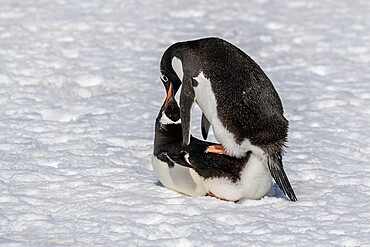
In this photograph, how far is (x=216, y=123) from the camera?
379 centimetres

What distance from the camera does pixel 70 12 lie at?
7969 mm

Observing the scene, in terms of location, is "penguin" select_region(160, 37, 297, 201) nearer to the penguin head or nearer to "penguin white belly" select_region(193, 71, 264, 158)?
"penguin white belly" select_region(193, 71, 264, 158)

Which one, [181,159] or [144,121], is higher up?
[181,159]

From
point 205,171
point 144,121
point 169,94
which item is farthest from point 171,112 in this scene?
point 144,121

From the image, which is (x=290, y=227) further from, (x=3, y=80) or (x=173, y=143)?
(x=3, y=80)

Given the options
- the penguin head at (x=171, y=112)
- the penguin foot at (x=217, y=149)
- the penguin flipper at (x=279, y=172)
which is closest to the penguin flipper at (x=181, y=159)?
the penguin foot at (x=217, y=149)

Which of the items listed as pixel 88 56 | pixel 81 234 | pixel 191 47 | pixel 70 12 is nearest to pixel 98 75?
pixel 88 56

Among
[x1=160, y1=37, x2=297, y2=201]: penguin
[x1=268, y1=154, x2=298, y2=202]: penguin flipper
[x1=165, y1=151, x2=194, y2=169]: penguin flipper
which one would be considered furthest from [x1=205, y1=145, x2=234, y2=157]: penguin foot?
[x1=268, y1=154, x2=298, y2=202]: penguin flipper

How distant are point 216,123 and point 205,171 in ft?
0.76

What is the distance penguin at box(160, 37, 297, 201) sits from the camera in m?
3.70

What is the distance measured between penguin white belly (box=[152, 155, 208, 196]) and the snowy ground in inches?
2.0

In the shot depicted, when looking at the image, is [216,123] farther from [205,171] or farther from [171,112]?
[171,112]

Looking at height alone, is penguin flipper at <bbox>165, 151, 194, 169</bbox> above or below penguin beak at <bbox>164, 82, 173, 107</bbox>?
below

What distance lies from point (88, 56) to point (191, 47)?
2937mm
